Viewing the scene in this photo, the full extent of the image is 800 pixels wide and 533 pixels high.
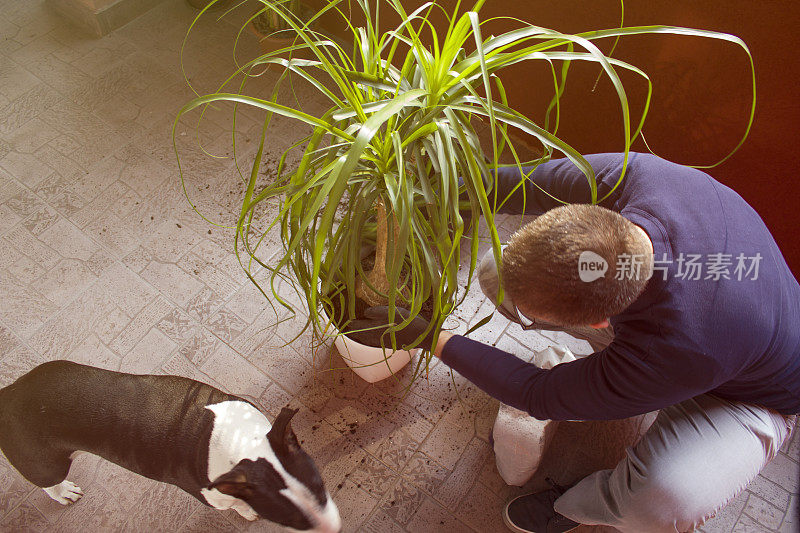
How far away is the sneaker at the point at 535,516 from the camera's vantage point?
1.59 metres

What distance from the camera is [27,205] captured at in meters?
2.09

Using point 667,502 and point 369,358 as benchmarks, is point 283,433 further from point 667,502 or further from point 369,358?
point 667,502

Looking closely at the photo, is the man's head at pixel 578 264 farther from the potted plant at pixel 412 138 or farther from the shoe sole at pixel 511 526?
the shoe sole at pixel 511 526

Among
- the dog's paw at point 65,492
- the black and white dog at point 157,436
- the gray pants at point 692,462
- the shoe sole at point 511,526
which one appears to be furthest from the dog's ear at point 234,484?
the gray pants at point 692,462

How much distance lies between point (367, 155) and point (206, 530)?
1.21m

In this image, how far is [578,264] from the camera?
3.56 feet

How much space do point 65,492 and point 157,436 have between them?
496mm

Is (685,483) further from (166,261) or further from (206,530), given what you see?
(166,261)

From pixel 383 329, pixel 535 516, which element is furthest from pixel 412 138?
pixel 535 516

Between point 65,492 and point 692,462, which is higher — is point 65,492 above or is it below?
below

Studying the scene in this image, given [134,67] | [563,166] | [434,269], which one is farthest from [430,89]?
[134,67]

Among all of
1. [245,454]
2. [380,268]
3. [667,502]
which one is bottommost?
[667,502]

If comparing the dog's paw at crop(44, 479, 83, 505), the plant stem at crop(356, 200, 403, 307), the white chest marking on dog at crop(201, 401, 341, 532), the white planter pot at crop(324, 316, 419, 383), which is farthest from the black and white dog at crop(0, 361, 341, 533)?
the plant stem at crop(356, 200, 403, 307)

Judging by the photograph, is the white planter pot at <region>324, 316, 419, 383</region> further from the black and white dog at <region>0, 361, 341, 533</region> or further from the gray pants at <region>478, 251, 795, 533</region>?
the gray pants at <region>478, 251, 795, 533</region>
